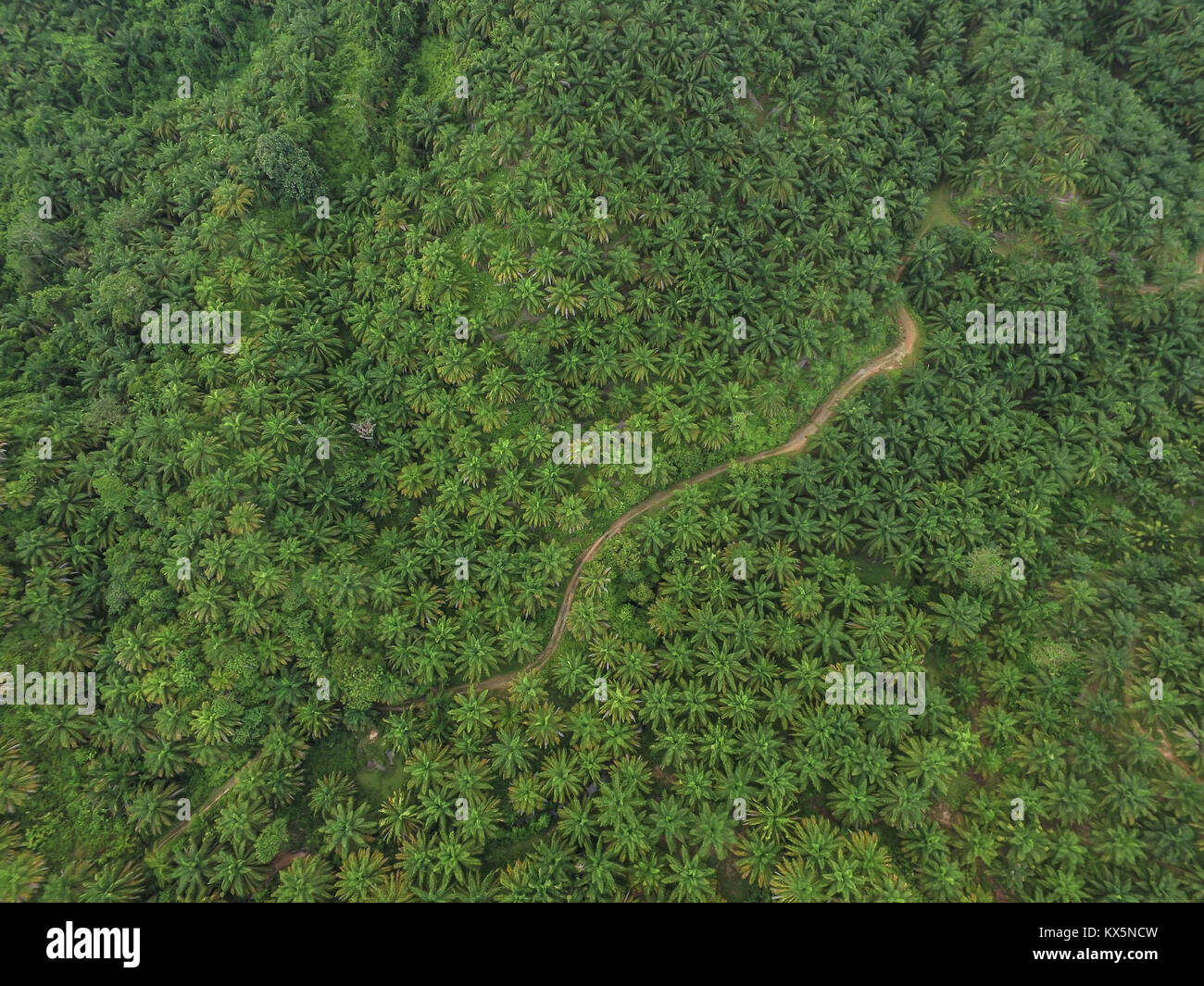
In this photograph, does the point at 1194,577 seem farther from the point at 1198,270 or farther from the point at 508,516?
the point at 508,516

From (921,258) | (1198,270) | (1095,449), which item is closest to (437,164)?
(921,258)

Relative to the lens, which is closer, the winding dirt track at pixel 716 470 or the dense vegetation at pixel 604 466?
the dense vegetation at pixel 604 466

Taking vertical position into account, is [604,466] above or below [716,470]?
above

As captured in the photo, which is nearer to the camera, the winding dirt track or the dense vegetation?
the dense vegetation

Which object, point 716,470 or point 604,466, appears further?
point 716,470
